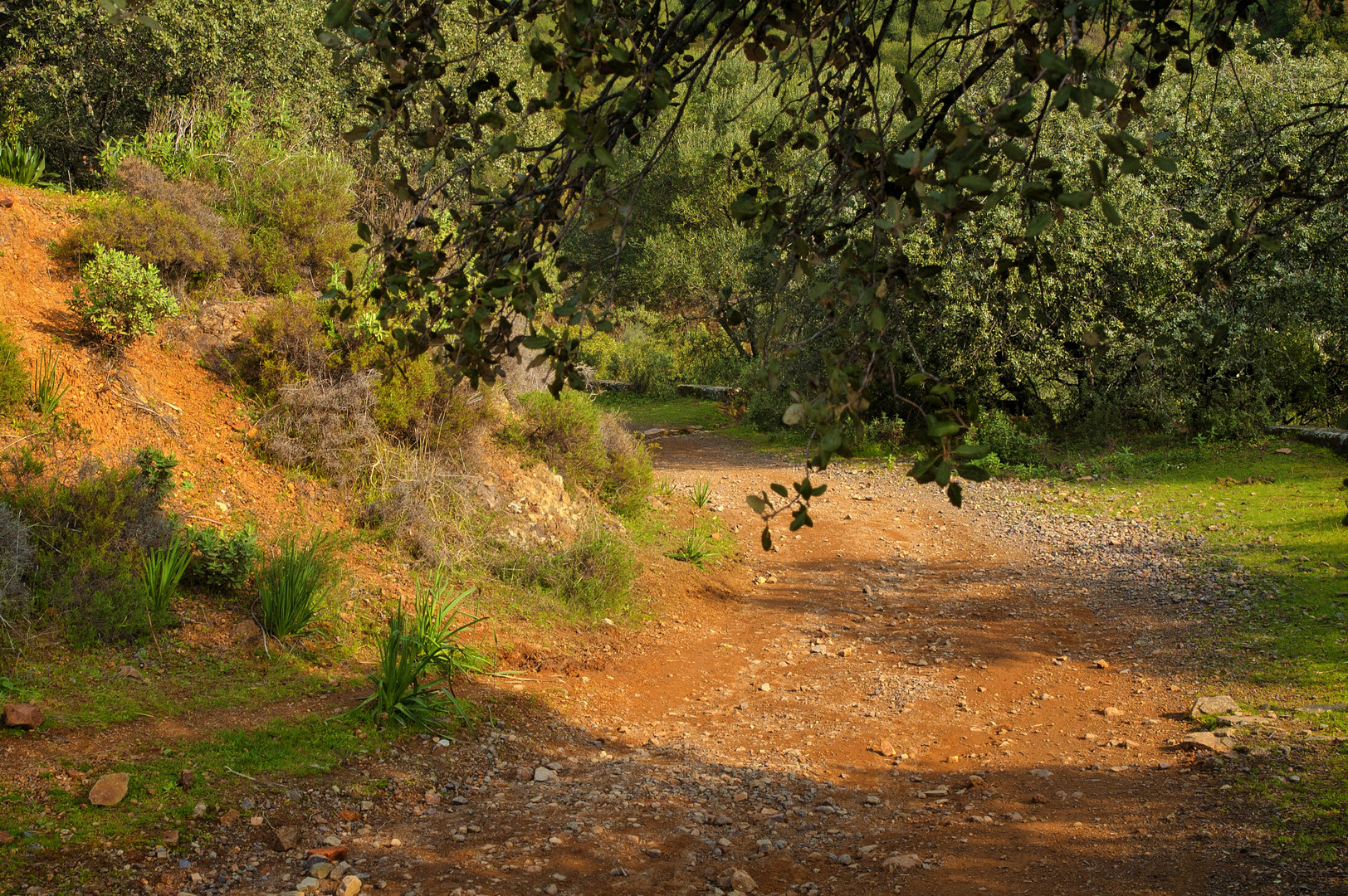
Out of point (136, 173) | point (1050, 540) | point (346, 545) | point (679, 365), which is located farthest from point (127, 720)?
point (679, 365)

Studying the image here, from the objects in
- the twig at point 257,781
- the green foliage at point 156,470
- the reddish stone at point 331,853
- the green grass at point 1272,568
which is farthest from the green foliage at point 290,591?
the green grass at point 1272,568

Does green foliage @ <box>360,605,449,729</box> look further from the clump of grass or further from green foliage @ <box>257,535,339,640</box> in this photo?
the clump of grass

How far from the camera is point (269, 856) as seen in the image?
3471 millimetres

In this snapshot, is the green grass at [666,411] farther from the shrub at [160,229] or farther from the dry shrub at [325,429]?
the dry shrub at [325,429]

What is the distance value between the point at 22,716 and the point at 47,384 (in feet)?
9.28

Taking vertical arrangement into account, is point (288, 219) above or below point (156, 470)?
above

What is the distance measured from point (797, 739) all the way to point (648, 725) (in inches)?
35.7

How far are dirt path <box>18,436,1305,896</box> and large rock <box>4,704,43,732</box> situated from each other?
99 cm

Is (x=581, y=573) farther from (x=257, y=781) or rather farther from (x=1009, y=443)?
(x=1009, y=443)

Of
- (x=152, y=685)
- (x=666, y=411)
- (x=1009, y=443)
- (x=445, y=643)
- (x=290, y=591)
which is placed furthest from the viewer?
(x=666, y=411)

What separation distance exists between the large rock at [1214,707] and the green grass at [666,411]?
12583mm

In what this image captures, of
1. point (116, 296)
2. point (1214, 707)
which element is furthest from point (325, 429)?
point (1214, 707)

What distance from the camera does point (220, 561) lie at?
521 cm

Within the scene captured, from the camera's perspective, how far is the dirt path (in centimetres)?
353
